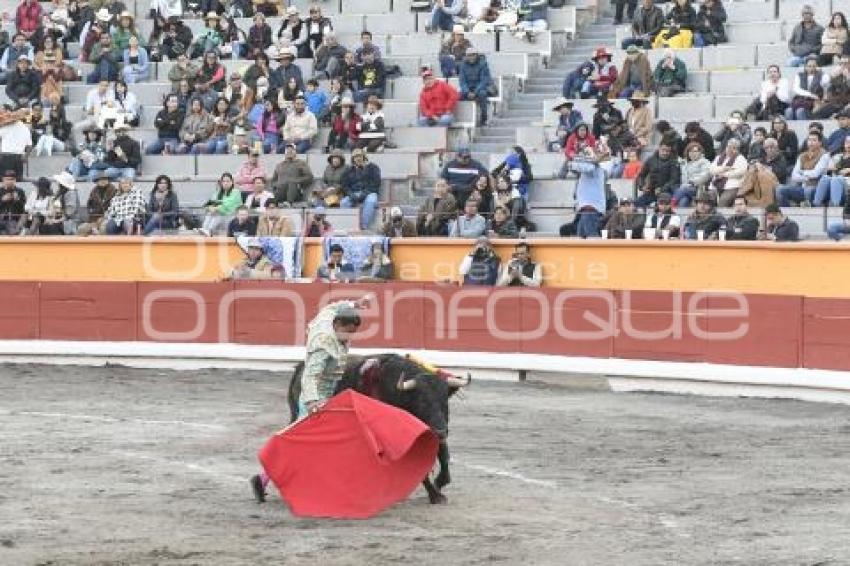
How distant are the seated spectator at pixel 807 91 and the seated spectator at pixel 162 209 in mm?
6482

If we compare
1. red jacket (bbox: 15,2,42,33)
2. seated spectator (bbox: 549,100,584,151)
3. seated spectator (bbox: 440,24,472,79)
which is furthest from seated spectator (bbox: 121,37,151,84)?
seated spectator (bbox: 549,100,584,151)

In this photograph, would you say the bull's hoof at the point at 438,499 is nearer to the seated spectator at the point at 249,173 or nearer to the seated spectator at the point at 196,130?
the seated spectator at the point at 249,173

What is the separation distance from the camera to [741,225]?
60.3 feet

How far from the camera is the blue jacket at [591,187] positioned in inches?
778

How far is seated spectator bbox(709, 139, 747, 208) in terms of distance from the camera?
19.2 metres

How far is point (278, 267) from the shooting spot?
2069 cm

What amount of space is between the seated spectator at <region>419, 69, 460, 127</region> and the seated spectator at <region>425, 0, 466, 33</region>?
209cm

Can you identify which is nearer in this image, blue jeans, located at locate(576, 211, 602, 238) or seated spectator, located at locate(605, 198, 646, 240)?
seated spectator, located at locate(605, 198, 646, 240)

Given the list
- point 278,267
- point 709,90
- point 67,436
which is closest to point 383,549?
point 67,436

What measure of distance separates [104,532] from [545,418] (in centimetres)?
629

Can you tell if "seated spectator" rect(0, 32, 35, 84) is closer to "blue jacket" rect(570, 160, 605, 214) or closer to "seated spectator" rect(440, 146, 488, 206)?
"seated spectator" rect(440, 146, 488, 206)

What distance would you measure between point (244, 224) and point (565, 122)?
11.5ft

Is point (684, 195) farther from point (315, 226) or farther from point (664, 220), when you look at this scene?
point (315, 226)

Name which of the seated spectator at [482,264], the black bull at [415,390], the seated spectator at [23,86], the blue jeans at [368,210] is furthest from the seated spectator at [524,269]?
the seated spectator at [23,86]
